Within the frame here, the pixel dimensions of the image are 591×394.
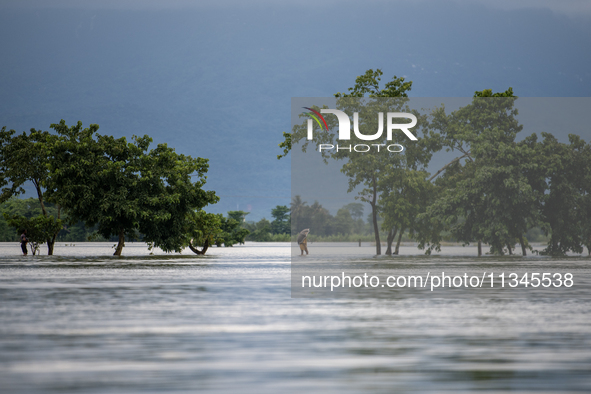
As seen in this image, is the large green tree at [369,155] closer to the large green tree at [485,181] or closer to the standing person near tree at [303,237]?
the large green tree at [485,181]

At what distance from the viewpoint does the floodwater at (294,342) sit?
16.6ft

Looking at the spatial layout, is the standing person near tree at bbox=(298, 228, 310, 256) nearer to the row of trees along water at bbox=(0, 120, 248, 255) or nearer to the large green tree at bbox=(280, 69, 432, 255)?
the large green tree at bbox=(280, 69, 432, 255)

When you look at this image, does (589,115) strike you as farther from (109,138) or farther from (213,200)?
(109,138)

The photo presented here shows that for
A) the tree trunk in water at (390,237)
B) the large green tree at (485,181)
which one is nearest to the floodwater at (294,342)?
the tree trunk in water at (390,237)

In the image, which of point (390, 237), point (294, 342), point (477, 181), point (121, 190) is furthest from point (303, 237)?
point (294, 342)

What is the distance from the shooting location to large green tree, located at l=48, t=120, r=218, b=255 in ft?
87.5

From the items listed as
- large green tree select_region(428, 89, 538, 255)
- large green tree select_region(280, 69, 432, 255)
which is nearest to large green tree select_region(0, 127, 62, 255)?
large green tree select_region(280, 69, 432, 255)

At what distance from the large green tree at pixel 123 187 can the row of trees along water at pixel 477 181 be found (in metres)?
5.69

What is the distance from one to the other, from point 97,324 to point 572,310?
596 centimetres

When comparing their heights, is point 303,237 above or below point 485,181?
below

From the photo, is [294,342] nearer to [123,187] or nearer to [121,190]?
[121,190]

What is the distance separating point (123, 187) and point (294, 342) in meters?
21.5

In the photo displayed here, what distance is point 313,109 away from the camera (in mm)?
25375

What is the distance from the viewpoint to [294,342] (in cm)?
670
